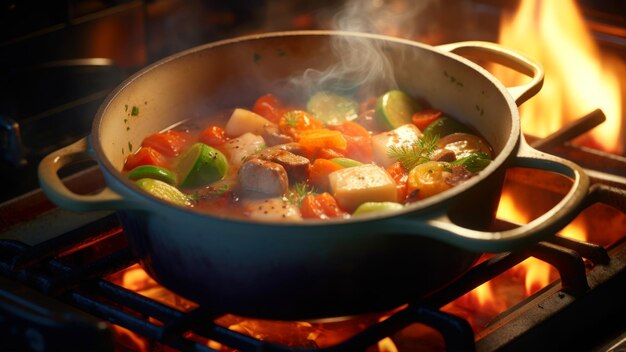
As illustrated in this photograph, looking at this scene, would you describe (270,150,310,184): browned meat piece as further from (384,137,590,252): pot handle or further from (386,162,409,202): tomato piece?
(384,137,590,252): pot handle

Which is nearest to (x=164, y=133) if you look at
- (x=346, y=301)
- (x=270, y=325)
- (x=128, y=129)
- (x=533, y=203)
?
(x=128, y=129)

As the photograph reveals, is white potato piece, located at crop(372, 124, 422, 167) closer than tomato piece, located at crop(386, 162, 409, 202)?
No

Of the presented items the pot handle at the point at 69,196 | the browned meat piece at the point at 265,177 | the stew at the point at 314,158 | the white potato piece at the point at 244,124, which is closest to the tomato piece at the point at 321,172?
the stew at the point at 314,158

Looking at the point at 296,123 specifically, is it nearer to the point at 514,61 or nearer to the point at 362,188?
the point at 362,188

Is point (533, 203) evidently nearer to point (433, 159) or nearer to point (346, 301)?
point (433, 159)

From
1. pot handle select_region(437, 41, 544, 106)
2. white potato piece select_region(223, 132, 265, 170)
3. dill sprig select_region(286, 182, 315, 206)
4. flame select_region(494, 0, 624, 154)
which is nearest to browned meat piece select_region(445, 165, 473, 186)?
pot handle select_region(437, 41, 544, 106)

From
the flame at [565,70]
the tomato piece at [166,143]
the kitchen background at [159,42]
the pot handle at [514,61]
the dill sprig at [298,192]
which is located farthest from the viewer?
the flame at [565,70]

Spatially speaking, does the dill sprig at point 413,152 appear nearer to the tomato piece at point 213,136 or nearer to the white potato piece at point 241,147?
the white potato piece at point 241,147
